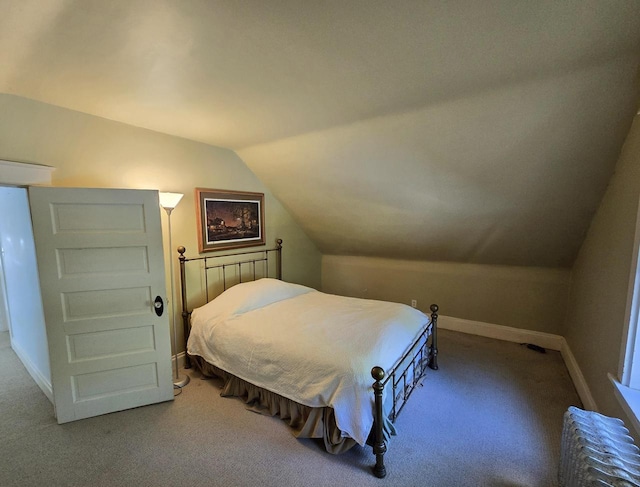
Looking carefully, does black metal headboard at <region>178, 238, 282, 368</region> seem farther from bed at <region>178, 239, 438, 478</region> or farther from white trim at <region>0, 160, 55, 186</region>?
white trim at <region>0, 160, 55, 186</region>

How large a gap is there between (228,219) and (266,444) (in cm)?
252

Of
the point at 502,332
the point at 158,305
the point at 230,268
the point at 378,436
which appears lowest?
the point at 502,332

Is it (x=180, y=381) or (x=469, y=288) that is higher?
(x=469, y=288)

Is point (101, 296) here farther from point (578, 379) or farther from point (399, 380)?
point (578, 379)

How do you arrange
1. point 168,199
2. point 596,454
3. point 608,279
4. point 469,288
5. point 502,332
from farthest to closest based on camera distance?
point 469,288
point 502,332
point 168,199
point 608,279
point 596,454

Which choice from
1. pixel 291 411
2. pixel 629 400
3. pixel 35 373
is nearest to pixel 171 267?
pixel 35 373

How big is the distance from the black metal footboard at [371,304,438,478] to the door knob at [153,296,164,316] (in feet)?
6.54

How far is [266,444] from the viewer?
2.12m

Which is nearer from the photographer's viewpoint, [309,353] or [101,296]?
[309,353]

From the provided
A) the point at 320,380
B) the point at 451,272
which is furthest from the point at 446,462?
the point at 451,272

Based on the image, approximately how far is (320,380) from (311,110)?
2.12 meters

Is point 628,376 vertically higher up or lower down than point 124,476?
higher up

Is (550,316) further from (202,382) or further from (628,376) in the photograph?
(202,382)

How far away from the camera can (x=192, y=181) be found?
3.26m
